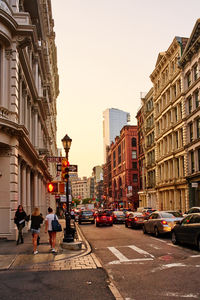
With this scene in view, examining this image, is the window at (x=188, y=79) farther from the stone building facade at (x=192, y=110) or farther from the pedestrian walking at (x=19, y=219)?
the pedestrian walking at (x=19, y=219)

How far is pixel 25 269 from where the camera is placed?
1094 centimetres

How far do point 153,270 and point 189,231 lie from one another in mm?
4995

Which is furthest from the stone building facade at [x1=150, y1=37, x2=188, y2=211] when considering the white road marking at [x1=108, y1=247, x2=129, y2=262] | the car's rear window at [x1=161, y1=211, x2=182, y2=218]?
the white road marking at [x1=108, y1=247, x2=129, y2=262]

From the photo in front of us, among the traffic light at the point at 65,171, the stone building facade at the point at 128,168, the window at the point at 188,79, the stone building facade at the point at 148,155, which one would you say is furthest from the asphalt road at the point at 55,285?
the stone building facade at the point at 128,168

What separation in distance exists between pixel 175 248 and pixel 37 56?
→ 20.6m

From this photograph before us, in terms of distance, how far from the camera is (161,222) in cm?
2014

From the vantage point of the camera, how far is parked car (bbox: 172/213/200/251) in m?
14.3

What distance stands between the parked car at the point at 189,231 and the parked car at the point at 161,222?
3.30m

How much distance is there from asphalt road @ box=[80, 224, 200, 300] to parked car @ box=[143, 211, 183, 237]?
A: 4.11 metres

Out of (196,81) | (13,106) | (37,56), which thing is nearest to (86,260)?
(13,106)

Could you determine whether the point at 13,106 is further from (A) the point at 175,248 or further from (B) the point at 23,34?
(A) the point at 175,248

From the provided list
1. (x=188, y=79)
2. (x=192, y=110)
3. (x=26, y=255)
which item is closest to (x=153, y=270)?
(x=26, y=255)

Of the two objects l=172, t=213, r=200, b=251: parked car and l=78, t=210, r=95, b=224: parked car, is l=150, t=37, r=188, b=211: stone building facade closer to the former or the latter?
l=78, t=210, r=95, b=224: parked car

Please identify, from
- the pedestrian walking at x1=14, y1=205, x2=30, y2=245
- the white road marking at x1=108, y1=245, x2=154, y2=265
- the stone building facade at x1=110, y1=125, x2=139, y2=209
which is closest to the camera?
the white road marking at x1=108, y1=245, x2=154, y2=265
